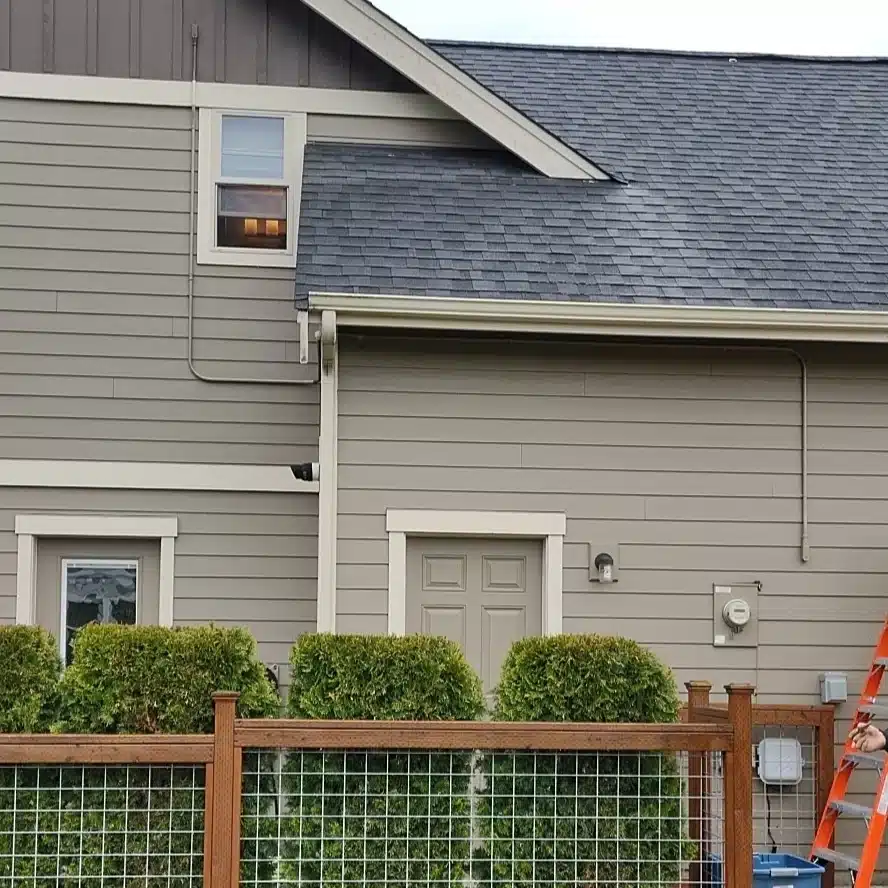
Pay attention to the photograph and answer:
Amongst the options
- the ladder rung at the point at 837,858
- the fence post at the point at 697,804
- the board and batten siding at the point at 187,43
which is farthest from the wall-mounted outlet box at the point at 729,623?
the board and batten siding at the point at 187,43

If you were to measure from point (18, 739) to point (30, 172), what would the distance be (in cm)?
436

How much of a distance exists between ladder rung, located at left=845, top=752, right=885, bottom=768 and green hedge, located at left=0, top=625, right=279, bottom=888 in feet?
10.4

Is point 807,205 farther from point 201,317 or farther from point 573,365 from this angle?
point 201,317

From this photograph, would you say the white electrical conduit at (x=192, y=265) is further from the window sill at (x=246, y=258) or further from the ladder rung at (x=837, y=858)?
the ladder rung at (x=837, y=858)

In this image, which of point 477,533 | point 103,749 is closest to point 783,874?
point 477,533

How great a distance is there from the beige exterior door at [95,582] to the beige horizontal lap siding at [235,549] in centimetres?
21

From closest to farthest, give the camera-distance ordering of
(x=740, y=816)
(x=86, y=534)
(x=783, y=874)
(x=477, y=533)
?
(x=740, y=816) < (x=783, y=874) < (x=477, y=533) < (x=86, y=534)

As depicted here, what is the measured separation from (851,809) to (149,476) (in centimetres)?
448

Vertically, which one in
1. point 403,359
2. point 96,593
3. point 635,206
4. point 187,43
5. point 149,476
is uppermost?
point 187,43

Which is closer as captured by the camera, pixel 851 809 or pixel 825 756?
pixel 851 809

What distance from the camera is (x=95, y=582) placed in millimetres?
8625

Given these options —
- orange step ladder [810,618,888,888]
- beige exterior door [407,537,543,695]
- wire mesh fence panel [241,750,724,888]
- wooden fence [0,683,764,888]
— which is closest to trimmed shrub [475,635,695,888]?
wire mesh fence panel [241,750,724,888]

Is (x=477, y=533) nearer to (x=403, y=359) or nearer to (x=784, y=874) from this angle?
(x=403, y=359)

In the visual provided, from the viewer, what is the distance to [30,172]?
874 centimetres
